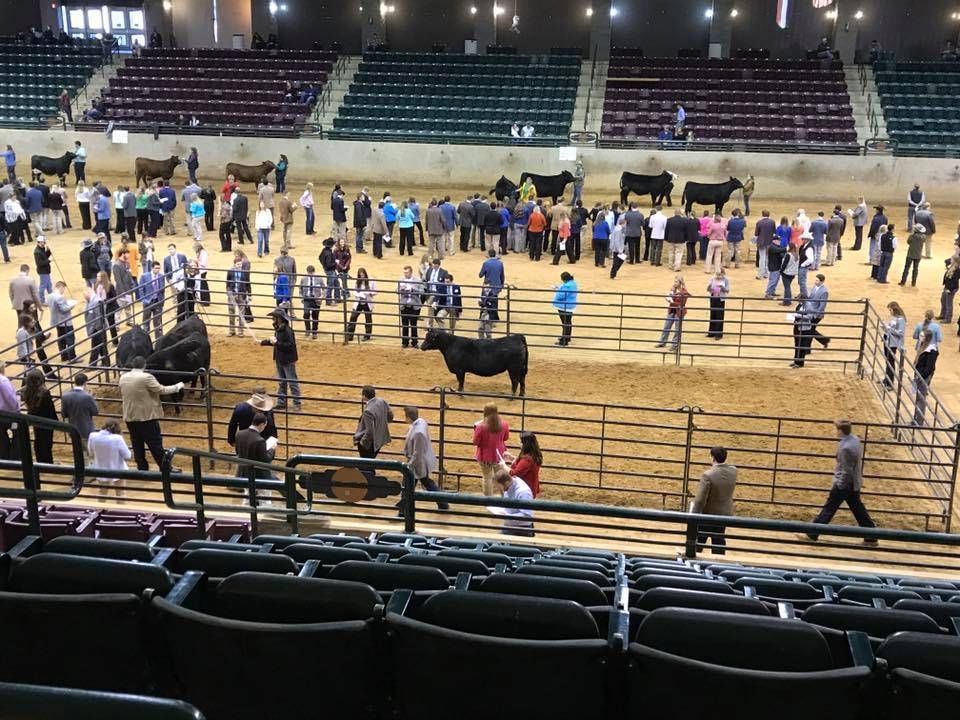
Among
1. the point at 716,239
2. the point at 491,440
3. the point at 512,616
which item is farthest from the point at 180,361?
the point at 716,239

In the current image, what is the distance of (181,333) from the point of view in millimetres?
14445

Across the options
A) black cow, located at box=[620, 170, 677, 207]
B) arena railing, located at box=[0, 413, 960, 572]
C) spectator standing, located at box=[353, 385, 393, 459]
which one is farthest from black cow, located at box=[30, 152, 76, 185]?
arena railing, located at box=[0, 413, 960, 572]

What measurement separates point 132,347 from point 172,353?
0.65 m

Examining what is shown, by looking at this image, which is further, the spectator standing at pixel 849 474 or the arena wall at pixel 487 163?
the arena wall at pixel 487 163

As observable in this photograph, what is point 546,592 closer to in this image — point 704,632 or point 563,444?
point 704,632

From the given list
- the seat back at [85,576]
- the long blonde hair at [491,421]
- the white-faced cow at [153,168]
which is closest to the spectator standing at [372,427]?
the long blonde hair at [491,421]

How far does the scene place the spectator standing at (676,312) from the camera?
15.7m

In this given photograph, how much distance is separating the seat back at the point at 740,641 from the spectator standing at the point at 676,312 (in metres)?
12.4

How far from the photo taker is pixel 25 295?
53.6 ft

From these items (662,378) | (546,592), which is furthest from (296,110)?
(546,592)

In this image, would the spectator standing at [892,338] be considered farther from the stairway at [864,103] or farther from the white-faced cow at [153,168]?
the white-faced cow at [153,168]

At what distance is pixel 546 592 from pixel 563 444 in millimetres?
8566

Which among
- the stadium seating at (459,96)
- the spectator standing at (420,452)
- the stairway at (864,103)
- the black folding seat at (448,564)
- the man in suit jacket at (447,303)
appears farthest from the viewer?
the stadium seating at (459,96)

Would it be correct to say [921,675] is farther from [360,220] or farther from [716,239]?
[360,220]
